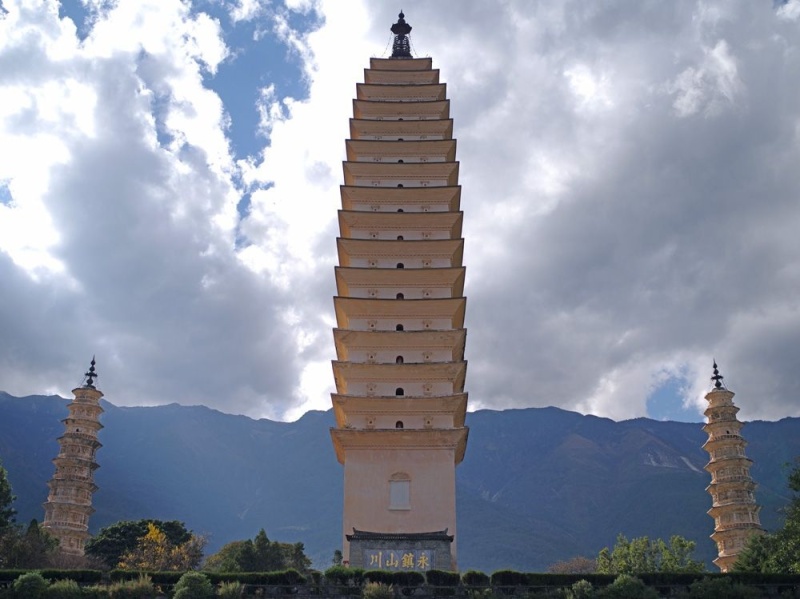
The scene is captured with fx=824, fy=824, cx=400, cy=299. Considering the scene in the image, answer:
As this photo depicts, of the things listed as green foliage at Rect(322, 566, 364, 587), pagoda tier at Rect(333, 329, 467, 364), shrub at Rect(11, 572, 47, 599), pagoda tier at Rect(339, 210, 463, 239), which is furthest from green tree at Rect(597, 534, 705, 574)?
shrub at Rect(11, 572, 47, 599)

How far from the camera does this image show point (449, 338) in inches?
1335

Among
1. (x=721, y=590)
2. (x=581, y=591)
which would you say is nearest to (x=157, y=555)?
(x=581, y=591)

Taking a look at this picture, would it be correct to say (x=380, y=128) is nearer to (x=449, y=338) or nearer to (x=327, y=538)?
(x=449, y=338)

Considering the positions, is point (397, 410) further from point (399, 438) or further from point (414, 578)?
point (414, 578)

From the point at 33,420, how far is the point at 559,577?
130 meters

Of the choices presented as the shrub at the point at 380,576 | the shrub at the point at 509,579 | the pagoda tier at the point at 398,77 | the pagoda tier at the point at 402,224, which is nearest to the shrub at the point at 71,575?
the shrub at the point at 380,576

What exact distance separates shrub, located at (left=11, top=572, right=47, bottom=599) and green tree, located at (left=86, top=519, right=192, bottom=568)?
1041 inches

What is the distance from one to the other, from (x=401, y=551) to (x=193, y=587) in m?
9.25

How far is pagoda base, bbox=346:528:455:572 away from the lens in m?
28.8

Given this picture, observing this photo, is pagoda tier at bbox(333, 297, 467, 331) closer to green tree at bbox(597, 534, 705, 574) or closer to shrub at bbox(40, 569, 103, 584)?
shrub at bbox(40, 569, 103, 584)

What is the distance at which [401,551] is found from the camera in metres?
29.2

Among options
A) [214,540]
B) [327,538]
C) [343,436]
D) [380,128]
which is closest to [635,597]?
[343,436]

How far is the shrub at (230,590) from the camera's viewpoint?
22.0 meters

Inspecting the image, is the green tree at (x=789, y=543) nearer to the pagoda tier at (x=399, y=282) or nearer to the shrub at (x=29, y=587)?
the pagoda tier at (x=399, y=282)
